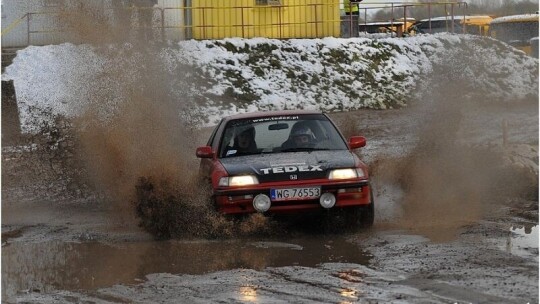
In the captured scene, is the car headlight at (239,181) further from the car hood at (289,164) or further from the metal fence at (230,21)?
the metal fence at (230,21)

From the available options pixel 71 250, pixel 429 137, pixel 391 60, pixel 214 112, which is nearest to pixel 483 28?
pixel 391 60

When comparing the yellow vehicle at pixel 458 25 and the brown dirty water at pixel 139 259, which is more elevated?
the yellow vehicle at pixel 458 25

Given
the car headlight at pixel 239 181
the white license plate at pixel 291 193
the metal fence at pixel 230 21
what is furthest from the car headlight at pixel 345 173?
the metal fence at pixel 230 21

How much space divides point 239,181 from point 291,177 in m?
0.51

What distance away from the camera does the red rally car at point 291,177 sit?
973 cm

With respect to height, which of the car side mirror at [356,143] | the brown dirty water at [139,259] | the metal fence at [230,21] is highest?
the metal fence at [230,21]

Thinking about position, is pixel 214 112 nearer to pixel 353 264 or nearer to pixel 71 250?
pixel 71 250

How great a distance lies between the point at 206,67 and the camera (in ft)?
90.6

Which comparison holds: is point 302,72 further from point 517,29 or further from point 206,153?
point 206,153

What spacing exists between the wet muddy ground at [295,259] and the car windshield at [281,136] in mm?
959

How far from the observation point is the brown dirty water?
312 inches

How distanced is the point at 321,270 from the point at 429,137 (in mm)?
8305

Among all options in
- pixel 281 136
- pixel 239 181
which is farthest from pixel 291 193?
pixel 281 136

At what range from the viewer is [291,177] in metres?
9.75
